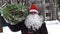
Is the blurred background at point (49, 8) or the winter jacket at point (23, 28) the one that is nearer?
the winter jacket at point (23, 28)

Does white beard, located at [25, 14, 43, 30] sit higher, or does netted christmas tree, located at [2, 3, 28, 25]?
netted christmas tree, located at [2, 3, 28, 25]

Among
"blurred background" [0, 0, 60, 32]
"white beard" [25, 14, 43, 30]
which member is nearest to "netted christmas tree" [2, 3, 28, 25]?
"white beard" [25, 14, 43, 30]

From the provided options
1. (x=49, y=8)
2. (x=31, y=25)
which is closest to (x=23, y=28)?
(x=31, y=25)

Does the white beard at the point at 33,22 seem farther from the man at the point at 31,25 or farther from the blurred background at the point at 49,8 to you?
the blurred background at the point at 49,8

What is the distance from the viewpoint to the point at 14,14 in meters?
1.02

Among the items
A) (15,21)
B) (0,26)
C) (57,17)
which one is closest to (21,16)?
(15,21)

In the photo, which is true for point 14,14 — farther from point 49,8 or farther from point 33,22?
point 49,8

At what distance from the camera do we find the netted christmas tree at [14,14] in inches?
39.7

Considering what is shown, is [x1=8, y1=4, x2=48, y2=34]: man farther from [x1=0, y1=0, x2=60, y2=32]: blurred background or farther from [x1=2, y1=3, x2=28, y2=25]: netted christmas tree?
[x1=0, y1=0, x2=60, y2=32]: blurred background

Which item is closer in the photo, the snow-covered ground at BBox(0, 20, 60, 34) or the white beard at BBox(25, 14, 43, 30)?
the white beard at BBox(25, 14, 43, 30)

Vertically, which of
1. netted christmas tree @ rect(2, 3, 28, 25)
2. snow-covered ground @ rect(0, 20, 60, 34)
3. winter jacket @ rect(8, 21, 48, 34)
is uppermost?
netted christmas tree @ rect(2, 3, 28, 25)

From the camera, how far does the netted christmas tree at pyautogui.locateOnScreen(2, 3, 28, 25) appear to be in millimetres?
1009

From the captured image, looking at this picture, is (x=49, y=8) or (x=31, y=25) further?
(x=49, y=8)

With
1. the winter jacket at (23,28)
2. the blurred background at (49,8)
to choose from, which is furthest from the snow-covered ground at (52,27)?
the winter jacket at (23,28)
